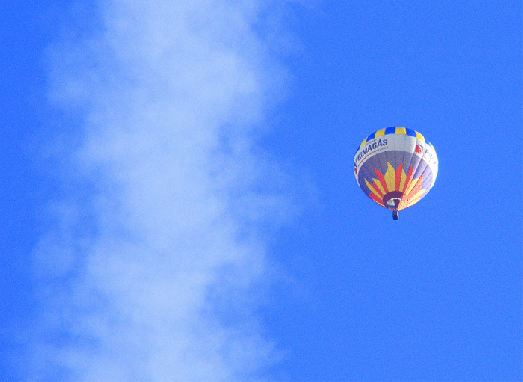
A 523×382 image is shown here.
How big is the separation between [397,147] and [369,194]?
3.60 metres

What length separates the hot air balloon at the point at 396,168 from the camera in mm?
78625

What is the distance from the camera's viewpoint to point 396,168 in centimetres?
7850

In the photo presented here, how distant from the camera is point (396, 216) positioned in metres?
79.2

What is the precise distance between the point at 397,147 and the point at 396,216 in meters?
4.35

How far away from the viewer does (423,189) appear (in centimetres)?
7975

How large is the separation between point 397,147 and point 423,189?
3275mm

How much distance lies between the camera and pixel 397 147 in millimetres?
78875

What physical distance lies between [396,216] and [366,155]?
4.31 m

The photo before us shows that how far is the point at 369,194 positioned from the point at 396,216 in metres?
2.31

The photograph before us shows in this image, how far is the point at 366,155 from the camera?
79812 millimetres

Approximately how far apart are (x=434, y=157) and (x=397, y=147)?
303 cm

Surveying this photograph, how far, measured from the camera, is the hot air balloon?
258 feet
